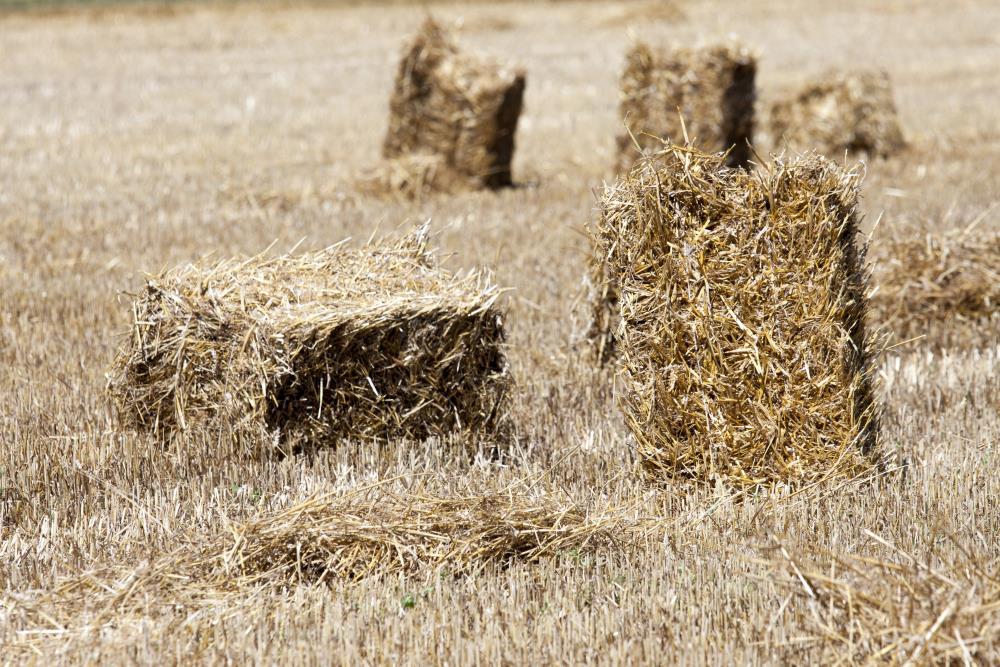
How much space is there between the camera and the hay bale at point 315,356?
491 centimetres

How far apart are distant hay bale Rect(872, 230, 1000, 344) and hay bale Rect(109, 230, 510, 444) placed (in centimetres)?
286

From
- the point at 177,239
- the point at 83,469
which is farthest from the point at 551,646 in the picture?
the point at 177,239

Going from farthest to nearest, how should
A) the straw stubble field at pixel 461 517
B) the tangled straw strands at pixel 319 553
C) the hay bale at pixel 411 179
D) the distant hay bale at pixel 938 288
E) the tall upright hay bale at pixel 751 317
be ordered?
the hay bale at pixel 411 179 < the distant hay bale at pixel 938 288 < the tall upright hay bale at pixel 751 317 < the tangled straw strands at pixel 319 553 < the straw stubble field at pixel 461 517

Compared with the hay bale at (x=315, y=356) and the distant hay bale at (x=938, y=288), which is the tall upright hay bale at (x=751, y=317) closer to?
the hay bale at (x=315, y=356)

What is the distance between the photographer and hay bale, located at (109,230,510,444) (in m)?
4.91

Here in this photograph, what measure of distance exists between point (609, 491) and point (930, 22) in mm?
27559

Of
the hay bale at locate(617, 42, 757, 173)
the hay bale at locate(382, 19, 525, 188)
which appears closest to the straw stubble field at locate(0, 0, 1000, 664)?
the hay bale at locate(382, 19, 525, 188)

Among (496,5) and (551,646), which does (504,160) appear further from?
(496,5)

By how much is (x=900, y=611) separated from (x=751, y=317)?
1.55 m

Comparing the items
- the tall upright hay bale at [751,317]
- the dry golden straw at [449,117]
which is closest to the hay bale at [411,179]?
the dry golden straw at [449,117]

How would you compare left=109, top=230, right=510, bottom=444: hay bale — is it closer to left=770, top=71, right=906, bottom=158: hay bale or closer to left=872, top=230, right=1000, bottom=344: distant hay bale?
left=872, top=230, right=1000, bottom=344: distant hay bale

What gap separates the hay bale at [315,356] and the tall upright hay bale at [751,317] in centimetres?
75

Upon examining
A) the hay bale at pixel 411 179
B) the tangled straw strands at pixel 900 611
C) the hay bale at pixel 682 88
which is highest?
the hay bale at pixel 682 88

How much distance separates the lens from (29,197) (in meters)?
11.0
